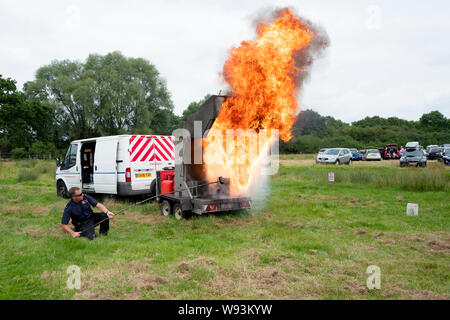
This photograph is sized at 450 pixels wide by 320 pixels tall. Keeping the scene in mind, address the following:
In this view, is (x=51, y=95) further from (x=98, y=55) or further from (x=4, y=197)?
(x=4, y=197)

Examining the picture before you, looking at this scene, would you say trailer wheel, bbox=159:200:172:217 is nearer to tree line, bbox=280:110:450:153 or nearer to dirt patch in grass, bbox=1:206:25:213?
dirt patch in grass, bbox=1:206:25:213

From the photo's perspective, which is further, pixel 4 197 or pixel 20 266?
pixel 4 197

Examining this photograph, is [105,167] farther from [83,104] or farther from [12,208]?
[83,104]

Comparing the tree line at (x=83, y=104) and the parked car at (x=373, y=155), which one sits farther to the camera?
the tree line at (x=83, y=104)

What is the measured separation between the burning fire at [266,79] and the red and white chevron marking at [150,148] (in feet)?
13.9

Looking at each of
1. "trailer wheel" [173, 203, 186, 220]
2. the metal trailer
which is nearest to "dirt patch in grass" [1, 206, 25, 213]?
the metal trailer

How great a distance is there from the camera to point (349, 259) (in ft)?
18.7

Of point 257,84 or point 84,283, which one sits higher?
point 257,84

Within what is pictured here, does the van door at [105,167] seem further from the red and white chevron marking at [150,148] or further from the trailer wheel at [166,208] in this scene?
the trailer wheel at [166,208]

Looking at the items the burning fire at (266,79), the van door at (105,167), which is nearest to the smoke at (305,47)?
the burning fire at (266,79)

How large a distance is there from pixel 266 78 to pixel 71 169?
995 centimetres

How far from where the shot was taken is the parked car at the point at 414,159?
87.4 feet
